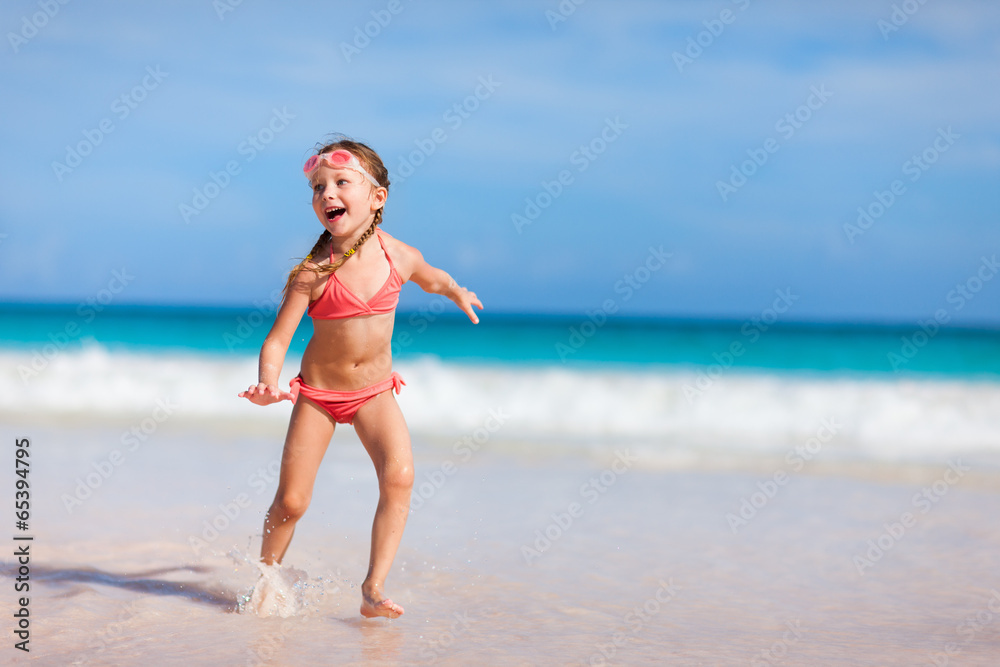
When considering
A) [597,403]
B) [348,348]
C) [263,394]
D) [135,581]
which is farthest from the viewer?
[597,403]

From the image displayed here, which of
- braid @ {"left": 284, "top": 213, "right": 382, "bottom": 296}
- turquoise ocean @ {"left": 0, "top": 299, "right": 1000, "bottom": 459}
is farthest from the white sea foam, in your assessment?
braid @ {"left": 284, "top": 213, "right": 382, "bottom": 296}

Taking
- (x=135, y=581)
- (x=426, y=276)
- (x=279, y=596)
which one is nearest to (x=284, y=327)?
(x=426, y=276)

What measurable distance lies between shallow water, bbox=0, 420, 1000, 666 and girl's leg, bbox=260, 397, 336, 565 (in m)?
0.29

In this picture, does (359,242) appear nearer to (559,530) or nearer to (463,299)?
(463,299)

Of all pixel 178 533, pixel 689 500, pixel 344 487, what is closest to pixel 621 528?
pixel 689 500

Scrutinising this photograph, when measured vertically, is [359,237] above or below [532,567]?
above

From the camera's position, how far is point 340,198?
359 cm

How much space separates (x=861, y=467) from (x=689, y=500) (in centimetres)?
234

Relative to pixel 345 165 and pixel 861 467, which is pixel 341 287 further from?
pixel 861 467

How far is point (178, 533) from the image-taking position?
16.5ft

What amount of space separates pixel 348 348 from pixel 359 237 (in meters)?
0.46

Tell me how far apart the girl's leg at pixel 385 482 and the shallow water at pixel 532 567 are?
0.17 m

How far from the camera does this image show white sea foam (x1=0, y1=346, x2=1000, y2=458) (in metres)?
9.71

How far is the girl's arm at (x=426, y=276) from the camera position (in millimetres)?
3791
